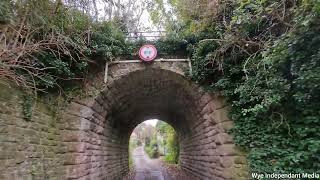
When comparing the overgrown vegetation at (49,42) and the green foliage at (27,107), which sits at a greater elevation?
the overgrown vegetation at (49,42)

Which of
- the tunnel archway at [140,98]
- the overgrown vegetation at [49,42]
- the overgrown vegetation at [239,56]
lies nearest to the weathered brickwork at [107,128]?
the tunnel archway at [140,98]

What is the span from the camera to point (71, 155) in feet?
18.7

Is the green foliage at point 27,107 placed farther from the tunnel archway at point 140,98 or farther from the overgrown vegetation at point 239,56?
the tunnel archway at point 140,98

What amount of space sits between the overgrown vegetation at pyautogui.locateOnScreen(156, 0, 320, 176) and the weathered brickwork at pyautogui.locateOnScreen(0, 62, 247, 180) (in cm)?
46

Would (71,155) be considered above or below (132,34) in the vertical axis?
below

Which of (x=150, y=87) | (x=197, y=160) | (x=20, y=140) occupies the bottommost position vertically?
(x=197, y=160)

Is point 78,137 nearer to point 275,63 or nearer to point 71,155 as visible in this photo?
point 71,155

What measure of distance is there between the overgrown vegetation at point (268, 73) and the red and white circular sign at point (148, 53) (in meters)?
0.95

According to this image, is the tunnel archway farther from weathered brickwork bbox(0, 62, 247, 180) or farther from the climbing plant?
the climbing plant

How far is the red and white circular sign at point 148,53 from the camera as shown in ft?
21.1

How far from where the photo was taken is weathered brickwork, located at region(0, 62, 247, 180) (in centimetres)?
432

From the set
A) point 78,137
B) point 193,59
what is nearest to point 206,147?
point 193,59

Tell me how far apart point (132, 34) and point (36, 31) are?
3.11 meters

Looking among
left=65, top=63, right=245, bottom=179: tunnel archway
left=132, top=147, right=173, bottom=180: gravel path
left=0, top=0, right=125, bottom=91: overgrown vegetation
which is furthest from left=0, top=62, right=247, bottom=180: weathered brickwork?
left=132, top=147, right=173, bottom=180: gravel path
